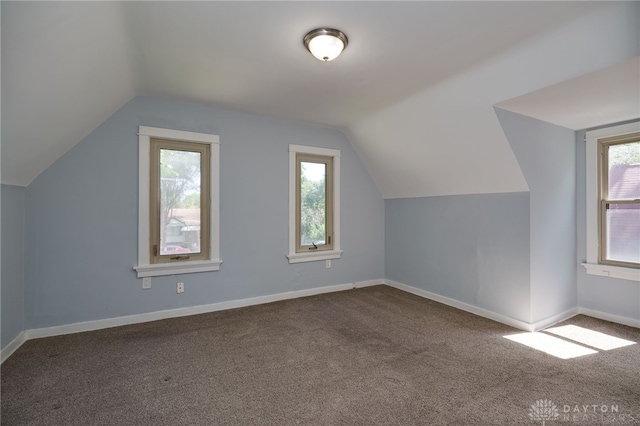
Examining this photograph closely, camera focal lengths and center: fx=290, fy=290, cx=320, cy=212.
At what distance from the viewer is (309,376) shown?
2.21m

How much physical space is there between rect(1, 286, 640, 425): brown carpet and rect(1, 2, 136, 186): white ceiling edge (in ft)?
5.53

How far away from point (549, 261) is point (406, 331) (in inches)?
71.4

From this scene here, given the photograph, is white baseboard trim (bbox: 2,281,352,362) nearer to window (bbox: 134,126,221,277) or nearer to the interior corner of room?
the interior corner of room

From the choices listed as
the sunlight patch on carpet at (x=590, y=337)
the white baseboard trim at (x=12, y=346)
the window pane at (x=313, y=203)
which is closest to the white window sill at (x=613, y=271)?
the sunlight patch on carpet at (x=590, y=337)

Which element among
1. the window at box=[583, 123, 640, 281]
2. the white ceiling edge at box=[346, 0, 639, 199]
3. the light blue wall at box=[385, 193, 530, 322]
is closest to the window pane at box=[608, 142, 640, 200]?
the window at box=[583, 123, 640, 281]

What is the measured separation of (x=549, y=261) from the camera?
3.24 meters

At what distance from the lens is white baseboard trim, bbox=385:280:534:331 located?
3.12 metres

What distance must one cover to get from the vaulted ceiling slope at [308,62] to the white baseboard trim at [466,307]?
1449 mm

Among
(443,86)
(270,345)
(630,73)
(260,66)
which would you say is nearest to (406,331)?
(270,345)

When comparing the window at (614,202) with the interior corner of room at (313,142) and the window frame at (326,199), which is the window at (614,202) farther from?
the window frame at (326,199)

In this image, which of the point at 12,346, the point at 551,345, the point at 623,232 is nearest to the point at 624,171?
the point at 623,232

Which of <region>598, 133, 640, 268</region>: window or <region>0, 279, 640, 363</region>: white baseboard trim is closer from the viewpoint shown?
<region>0, 279, 640, 363</region>: white baseboard trim

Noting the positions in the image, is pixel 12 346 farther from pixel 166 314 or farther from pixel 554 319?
pixel 554 319

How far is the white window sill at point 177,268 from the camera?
10.6ft
